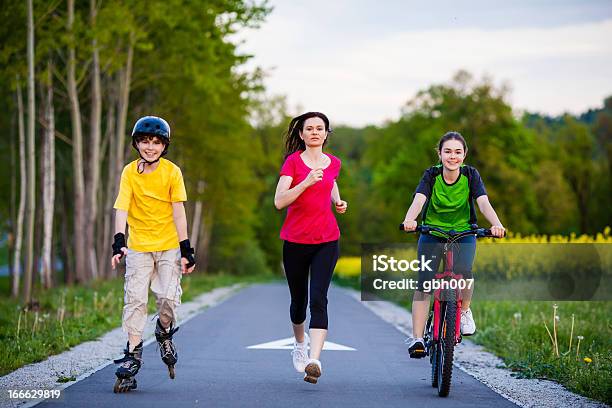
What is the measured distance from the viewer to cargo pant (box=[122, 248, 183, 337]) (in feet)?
29.5

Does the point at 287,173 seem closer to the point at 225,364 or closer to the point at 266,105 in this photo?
the point at 225,364

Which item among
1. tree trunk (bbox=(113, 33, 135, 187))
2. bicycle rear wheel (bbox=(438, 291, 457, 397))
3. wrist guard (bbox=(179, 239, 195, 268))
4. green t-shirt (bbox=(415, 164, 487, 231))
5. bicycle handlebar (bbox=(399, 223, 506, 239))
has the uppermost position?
tree trunk (bbox=(113, 33, 135, 187))

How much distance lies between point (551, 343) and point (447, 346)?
15.4 feet

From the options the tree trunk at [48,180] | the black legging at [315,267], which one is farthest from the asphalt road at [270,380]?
the tree trunk at [48,180]

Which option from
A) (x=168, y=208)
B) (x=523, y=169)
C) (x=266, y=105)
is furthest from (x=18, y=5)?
(x=266, y=105)

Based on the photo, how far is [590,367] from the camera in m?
10.0

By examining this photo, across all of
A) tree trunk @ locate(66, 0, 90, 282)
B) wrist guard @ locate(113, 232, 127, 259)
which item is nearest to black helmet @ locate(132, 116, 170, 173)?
wrist guard @ locate(113, 232, 127, 259)

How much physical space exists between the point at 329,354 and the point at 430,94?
59.7m

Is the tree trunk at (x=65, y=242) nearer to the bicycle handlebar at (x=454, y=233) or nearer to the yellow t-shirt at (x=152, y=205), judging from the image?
the yellow t-shirt at (x=152, y=205)

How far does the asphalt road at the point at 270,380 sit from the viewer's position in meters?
8.42

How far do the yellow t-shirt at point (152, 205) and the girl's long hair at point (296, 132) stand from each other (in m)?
1.04

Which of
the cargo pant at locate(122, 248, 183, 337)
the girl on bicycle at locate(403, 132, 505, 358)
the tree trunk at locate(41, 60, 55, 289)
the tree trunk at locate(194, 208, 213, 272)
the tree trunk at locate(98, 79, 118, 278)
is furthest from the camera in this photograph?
the tree trunk at locate(194, 208, 213, 272)

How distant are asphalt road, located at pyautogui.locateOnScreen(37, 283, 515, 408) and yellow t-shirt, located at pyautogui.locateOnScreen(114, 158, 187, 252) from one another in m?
1.16

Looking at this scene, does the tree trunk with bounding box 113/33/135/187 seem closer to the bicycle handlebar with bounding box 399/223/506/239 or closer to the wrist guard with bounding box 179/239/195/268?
the wrist guard with bounding box 179/239/195/268
